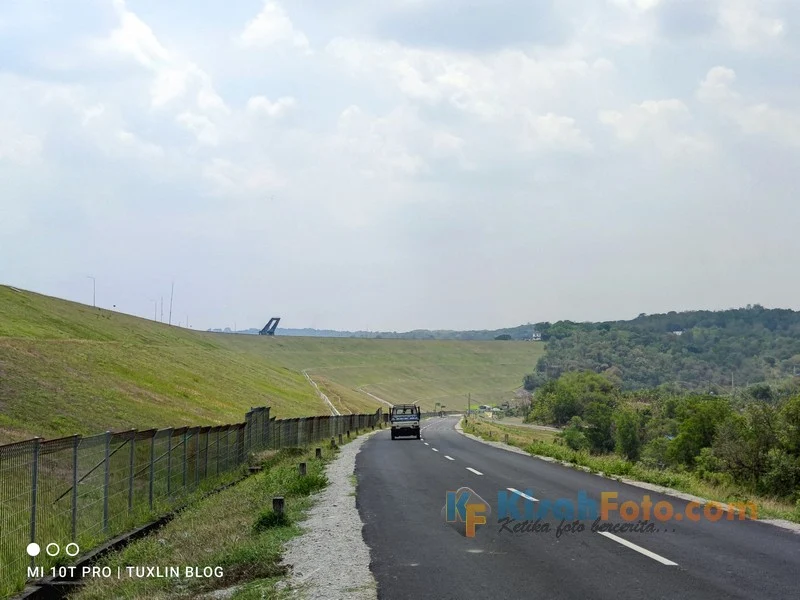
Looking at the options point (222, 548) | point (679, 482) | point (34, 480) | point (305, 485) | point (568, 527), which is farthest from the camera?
point (679, 482)

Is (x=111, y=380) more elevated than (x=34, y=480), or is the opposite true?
(x=111, y=380)

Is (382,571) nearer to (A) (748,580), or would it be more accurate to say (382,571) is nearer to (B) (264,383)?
(A) (748,580)

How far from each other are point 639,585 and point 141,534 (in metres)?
9.82

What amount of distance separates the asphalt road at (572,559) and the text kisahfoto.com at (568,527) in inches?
5.5

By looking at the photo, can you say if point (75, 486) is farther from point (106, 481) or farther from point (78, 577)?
point (106, 481)

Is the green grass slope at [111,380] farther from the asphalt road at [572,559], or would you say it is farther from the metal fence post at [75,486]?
the asphalt road at [572,559]

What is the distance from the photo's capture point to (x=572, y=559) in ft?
36.2

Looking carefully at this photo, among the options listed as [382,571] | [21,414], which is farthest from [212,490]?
[21,414]

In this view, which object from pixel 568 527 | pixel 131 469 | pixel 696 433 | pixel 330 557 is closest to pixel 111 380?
pixel 131 469

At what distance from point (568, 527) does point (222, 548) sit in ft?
18.3

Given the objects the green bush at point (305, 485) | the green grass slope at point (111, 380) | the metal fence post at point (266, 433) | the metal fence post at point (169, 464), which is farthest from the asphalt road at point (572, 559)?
the green grass slope at point (111, 380)

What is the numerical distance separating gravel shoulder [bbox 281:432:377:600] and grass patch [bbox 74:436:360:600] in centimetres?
22

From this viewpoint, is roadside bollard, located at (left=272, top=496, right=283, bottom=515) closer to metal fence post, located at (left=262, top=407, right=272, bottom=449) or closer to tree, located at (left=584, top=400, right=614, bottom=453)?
metal fence post, located at (left=262, top=407, right=272, bottom=449)

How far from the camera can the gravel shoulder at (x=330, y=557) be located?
9.41 meters
